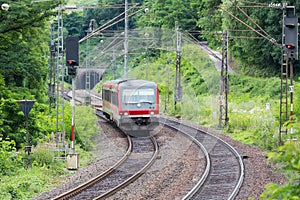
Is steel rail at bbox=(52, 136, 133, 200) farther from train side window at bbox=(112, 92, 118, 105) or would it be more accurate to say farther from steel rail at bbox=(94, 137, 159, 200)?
train side window at bbox=(112, 92, 118, 105)

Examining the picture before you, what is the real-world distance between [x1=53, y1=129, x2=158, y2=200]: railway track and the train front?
2.02 metres

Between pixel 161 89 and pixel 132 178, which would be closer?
pixel 132 178

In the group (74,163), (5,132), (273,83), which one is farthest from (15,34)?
(273,83)

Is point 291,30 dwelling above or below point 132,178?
above

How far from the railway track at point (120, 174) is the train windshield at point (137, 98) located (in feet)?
7.66

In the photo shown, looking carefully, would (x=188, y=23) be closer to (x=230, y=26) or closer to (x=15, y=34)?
(x=230, y=26)

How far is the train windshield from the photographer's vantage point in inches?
1045

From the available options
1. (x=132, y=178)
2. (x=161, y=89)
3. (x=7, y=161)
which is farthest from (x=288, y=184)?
(x=161, y=89)

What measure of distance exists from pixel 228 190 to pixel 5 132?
29.0 feet

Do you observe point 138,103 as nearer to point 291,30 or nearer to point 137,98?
point 137,98

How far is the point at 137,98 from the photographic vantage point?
1049 inches

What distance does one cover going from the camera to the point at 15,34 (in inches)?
800

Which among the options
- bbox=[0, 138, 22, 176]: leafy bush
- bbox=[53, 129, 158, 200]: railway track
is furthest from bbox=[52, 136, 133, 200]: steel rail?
bbox=[0, 138, 22, 176]: leafy bush

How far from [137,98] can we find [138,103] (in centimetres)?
24
